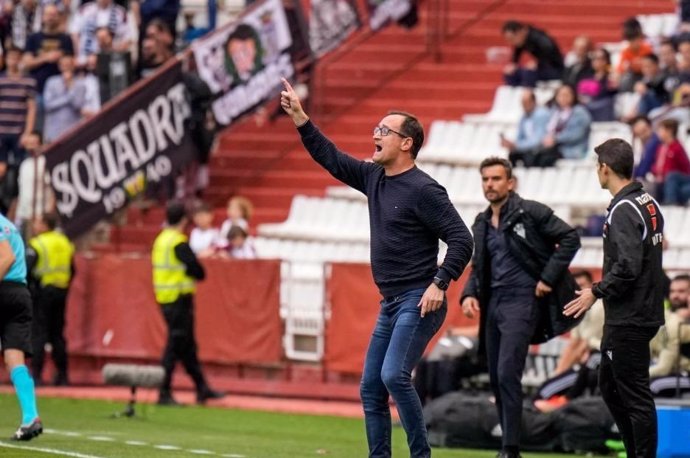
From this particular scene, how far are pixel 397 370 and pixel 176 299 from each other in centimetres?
845

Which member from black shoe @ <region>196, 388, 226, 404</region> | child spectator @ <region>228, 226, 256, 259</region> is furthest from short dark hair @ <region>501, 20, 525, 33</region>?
black shoe @ <region>196, 388, 226, 404</region>

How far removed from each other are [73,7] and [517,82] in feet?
24.7

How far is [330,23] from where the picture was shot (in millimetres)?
24719

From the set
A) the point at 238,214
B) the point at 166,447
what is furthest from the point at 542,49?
the point at 166,447

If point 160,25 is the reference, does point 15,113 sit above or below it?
below

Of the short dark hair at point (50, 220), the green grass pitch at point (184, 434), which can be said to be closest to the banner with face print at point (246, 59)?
the short dark hair at point (50, 220)

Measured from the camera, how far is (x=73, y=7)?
2773 cm

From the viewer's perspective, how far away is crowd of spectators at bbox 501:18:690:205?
20.2 metres

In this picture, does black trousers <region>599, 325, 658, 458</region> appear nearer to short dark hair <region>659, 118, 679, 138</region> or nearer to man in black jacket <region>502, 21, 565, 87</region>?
short dark hair <region>659, 118, 679, 138</region>

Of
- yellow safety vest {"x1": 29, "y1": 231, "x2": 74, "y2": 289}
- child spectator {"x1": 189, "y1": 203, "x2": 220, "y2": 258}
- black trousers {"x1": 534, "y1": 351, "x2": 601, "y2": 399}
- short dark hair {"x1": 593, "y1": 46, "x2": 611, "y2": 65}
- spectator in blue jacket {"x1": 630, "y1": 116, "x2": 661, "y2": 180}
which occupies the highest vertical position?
short dark hair {"x1": 593, "y1": 46, "x2": 611, "y2": 65}

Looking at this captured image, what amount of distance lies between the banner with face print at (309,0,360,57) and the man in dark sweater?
1401cm

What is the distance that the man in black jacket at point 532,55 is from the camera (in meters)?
23.4

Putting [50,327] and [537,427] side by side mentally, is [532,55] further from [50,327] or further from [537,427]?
[537,427]

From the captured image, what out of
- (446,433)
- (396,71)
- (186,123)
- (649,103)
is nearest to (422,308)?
(446,433)
